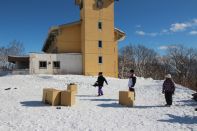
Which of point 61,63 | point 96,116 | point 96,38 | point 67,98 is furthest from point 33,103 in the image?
point 96,38

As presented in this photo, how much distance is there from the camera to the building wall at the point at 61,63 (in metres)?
39.4

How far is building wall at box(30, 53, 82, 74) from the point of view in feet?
129

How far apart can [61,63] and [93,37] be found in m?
5.50


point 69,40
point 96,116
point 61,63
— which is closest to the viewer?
point 96,116

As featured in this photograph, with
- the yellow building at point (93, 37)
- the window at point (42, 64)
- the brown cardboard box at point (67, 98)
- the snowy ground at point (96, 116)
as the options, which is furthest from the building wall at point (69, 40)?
the brown cardboard box at point (67, 98)

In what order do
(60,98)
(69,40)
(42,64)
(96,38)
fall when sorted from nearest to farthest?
(60,98) → (42,64) → (96,38) → (69,40)

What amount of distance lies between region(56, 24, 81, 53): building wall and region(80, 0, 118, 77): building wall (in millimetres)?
1286

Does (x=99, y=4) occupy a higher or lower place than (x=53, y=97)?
higher

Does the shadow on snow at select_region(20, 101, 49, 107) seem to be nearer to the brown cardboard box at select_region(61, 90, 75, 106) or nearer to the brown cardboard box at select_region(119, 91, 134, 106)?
the brown cardboard box at select_region(61, 90, 75, 106)

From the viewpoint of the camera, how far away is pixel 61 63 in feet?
131

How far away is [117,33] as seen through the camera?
43906mm

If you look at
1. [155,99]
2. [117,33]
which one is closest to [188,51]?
[117,33]

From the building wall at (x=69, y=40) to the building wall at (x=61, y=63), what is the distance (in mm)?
1786

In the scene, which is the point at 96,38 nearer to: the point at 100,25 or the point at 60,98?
the point at 100,25
